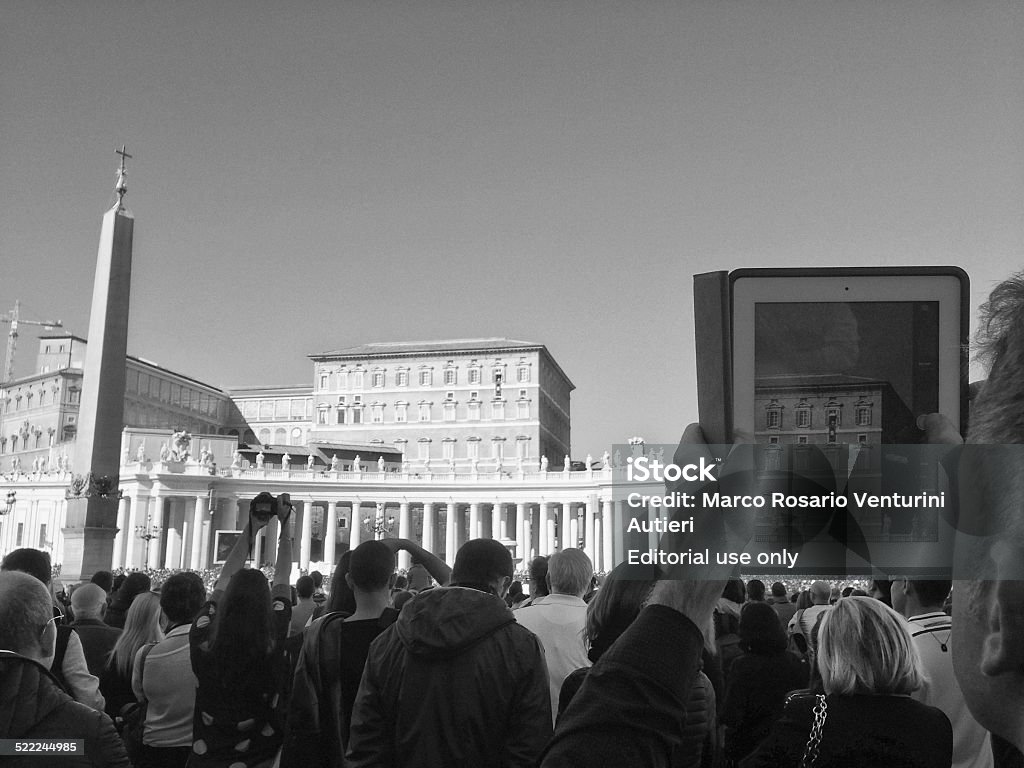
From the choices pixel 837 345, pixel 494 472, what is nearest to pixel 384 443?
pixel 494 472

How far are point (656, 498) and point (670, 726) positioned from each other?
44 centimetres

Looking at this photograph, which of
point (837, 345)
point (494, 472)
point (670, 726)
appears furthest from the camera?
point (494, 472)

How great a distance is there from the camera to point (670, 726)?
1.19m

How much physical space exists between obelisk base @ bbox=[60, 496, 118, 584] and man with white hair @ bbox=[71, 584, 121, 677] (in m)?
15.8

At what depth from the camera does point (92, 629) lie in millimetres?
5734

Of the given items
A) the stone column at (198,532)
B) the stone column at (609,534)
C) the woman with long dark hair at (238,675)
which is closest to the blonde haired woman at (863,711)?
the stone column at (609,534)

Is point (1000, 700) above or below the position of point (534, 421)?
below

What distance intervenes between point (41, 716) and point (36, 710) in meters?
0.03

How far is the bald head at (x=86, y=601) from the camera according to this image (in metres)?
5.88

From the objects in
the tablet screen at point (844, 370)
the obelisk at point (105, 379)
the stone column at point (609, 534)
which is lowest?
the stone column at point (609, 534)

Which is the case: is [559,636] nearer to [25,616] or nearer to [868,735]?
[868,735]

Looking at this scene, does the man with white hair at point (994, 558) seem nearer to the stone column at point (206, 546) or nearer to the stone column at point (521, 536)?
the stone column at point (521, 536)

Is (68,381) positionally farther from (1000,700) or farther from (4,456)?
(1000,700)

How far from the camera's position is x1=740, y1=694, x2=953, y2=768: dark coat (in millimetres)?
2564
